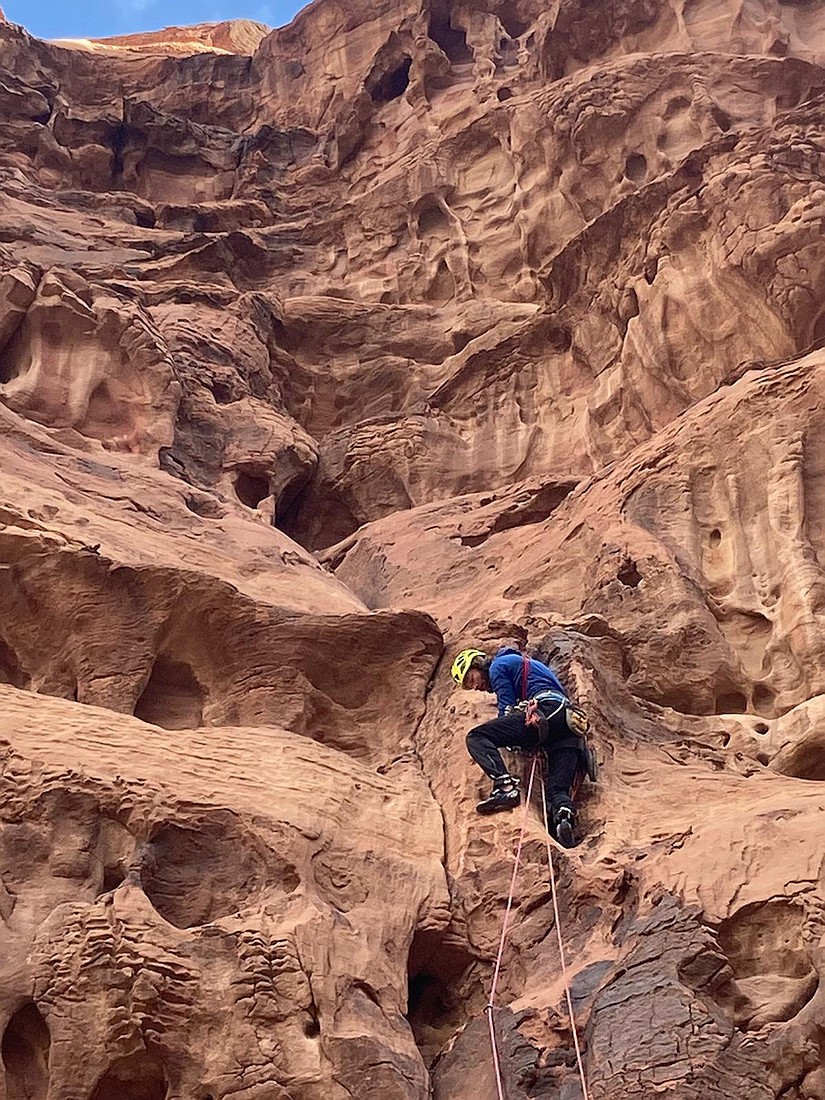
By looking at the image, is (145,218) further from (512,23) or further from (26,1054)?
(26,1054)

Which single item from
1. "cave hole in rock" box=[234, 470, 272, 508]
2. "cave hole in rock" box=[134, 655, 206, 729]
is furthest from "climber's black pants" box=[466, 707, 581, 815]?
"cave hole in rock" box=[234, 470, 272, 508]

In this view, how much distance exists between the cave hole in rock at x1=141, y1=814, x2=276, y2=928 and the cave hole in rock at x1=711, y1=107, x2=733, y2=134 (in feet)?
59.1

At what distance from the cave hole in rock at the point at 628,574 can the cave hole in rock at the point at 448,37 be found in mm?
23652

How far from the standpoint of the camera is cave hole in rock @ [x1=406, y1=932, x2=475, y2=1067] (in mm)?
8227

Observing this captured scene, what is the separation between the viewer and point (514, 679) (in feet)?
32.2

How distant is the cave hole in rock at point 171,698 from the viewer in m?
10.9

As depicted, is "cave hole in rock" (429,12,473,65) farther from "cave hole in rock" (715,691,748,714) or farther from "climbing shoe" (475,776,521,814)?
"climbing shoe" (475,776,521,814)

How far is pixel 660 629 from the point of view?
11648mm

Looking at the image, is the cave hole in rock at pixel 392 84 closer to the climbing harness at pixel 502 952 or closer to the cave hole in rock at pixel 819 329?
the cave hole in rock at pixel 819 329

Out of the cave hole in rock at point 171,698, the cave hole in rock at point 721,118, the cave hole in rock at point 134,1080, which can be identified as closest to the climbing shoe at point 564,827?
the cave hole in rock at point 134,1080

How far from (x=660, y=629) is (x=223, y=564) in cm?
408

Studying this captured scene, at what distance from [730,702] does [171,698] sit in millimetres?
4591

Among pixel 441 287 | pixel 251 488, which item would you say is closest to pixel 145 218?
pixel 441 287

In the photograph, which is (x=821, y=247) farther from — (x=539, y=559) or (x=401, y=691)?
(x=401, y=691)
